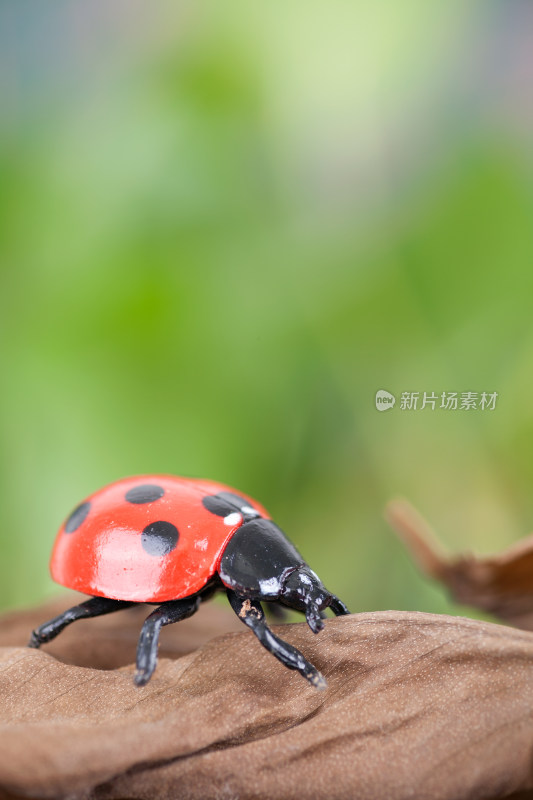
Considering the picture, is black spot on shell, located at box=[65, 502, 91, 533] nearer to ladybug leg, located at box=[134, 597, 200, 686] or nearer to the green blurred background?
ladybug leg, located at box=[134, 597, 200, 686]

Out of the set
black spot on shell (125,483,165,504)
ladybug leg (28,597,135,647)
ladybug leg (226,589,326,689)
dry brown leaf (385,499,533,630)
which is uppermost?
black spot on shell (125,483,165,504)

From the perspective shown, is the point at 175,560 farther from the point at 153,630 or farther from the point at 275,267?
the point at 275,267

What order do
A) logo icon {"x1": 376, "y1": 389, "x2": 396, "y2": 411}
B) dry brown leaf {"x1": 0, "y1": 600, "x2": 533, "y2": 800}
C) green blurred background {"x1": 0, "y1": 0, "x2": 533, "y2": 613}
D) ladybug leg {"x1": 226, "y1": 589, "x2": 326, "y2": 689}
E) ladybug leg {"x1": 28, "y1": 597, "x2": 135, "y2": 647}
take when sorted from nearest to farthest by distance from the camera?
dry brown leaf {"x1": 0, "y1": 600, "x2": 533, "y2": 800}
ladybug leg {"x1": 226, "y1": 589, "x2": 326, "y2": 689}
ladybug leg {"x1": 28, "y1": 597, "x2": 135, "y2": 647}
green blurred background {"x1": 0, "y1": 0, "x2": 533, "y2": 613}
logo icon {"x1": 376, "y1": 389, "x2": 396, "y2": 411}

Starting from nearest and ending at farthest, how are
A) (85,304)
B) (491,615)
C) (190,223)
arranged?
(491,615) → (85,304) → (190,223)

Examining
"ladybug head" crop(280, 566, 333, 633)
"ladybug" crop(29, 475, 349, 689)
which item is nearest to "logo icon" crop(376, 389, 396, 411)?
"ladybug" crop(29, 475, 349, 689)

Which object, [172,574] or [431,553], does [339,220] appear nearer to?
[431,553]

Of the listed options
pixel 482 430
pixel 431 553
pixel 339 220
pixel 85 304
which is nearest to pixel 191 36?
pixel 339 220

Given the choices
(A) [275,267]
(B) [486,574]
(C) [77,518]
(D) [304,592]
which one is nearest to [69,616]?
(C) [77,518]
